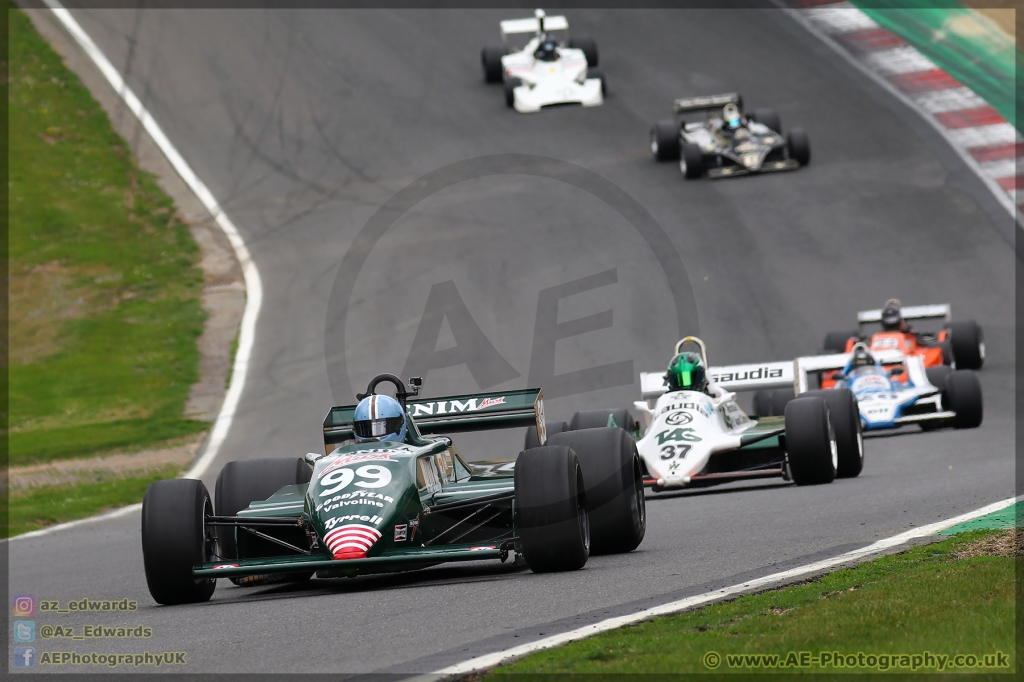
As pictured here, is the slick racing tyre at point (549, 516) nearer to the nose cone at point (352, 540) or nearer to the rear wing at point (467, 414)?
the nose cone at point (352, 540)

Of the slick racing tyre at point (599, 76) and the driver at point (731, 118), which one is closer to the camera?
the driver at point (731, 118)

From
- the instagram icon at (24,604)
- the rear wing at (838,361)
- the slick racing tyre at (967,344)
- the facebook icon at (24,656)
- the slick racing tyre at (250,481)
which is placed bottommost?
the facebook icon at (24,656)

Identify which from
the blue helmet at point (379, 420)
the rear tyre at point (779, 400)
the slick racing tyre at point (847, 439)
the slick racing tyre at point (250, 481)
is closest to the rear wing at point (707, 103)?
the rear tyre at point (779, 400)

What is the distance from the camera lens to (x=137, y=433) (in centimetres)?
2158

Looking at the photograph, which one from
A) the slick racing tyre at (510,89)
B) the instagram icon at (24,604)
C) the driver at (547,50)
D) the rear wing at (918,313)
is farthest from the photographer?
the slick racing tyre at (510,89)

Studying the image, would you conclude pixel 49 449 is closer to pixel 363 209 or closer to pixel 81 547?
pixel 81 547

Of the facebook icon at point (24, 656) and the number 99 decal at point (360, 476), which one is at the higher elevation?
the number 99 decal at point (360, 476)

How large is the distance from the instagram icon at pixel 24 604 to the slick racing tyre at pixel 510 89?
26.5 meters

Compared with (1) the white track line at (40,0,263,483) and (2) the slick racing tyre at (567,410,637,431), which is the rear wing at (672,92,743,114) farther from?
(2) the slick racing tyre at (567,410,637,431)

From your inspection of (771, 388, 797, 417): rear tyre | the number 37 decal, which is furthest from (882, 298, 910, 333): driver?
the number 37 decal

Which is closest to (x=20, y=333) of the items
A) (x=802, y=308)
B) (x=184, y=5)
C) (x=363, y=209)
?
(x=363, y=209)

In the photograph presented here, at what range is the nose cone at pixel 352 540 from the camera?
8969mm

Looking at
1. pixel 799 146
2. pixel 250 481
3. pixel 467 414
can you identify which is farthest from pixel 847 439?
pixel 799 146

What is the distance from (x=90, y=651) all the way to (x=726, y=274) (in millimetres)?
20070
